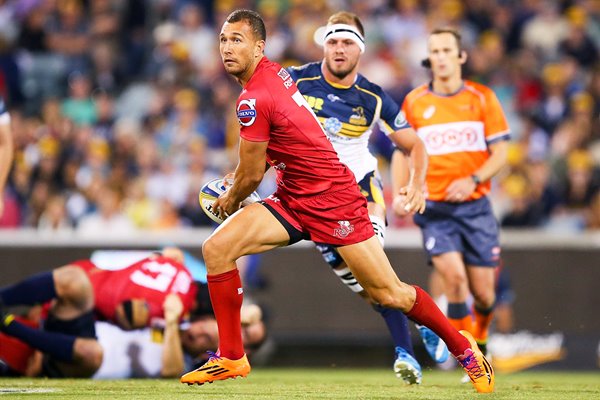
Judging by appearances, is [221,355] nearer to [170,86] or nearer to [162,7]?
[170,86]

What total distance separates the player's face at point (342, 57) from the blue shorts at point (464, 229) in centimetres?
163

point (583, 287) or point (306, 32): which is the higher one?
point (306, 32)

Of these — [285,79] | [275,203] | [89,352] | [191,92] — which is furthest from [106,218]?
[285,79]

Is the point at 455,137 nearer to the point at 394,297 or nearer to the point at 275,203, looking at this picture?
the point at 394,297

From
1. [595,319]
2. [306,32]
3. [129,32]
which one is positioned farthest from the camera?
[129,32]

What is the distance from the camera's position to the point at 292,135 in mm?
7246

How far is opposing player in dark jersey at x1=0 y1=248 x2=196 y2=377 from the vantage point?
9.39 metres

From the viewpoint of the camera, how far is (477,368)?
7711 millimetres

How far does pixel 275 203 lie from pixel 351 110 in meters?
1.59

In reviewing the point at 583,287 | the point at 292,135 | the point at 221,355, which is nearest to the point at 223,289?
the point at 221,355

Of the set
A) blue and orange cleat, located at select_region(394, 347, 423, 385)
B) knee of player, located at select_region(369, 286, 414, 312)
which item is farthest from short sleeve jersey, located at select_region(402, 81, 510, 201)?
knee of player, located at select_region(369, 286, 414, 312)

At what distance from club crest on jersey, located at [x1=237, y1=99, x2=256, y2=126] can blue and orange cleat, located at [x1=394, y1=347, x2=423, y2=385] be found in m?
2.64

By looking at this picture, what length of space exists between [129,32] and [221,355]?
1105 cm

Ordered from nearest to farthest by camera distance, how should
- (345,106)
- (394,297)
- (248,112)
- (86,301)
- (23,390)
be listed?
(248,112) < (394,297) < (23,390) < (345,106) < (86,301)
